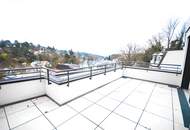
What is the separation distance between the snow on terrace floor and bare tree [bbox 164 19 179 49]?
14.6 metres

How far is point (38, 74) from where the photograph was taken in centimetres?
298

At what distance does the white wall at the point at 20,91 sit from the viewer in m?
2.32

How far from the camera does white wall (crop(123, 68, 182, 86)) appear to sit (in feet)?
14.4

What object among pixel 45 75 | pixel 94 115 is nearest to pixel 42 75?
pixel 45 75

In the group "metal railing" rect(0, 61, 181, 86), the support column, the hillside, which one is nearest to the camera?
"metal railing" rect(0, 61, 181, 86)

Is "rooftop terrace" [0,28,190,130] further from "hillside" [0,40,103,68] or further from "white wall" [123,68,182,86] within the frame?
"white wall" [123,68,182,86]

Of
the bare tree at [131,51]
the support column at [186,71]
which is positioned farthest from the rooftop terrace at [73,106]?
the bare tree at [131,51]

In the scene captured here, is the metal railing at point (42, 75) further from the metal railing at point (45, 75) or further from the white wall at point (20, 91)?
the white wall at point (20, 91)

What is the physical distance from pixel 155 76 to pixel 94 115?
436 centimetres

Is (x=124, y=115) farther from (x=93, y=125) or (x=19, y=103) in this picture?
(x=19, y=103)

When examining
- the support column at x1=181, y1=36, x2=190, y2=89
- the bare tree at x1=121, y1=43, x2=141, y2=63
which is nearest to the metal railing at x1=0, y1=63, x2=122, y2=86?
the support column at x1=181, y1=36, x2=190, y2=89

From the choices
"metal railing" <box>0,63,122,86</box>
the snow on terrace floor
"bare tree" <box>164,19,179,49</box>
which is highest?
"bare tree" <box>164,19,179,49</box>

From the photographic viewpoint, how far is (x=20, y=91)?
2.55 m

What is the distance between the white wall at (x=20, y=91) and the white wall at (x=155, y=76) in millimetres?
4793
